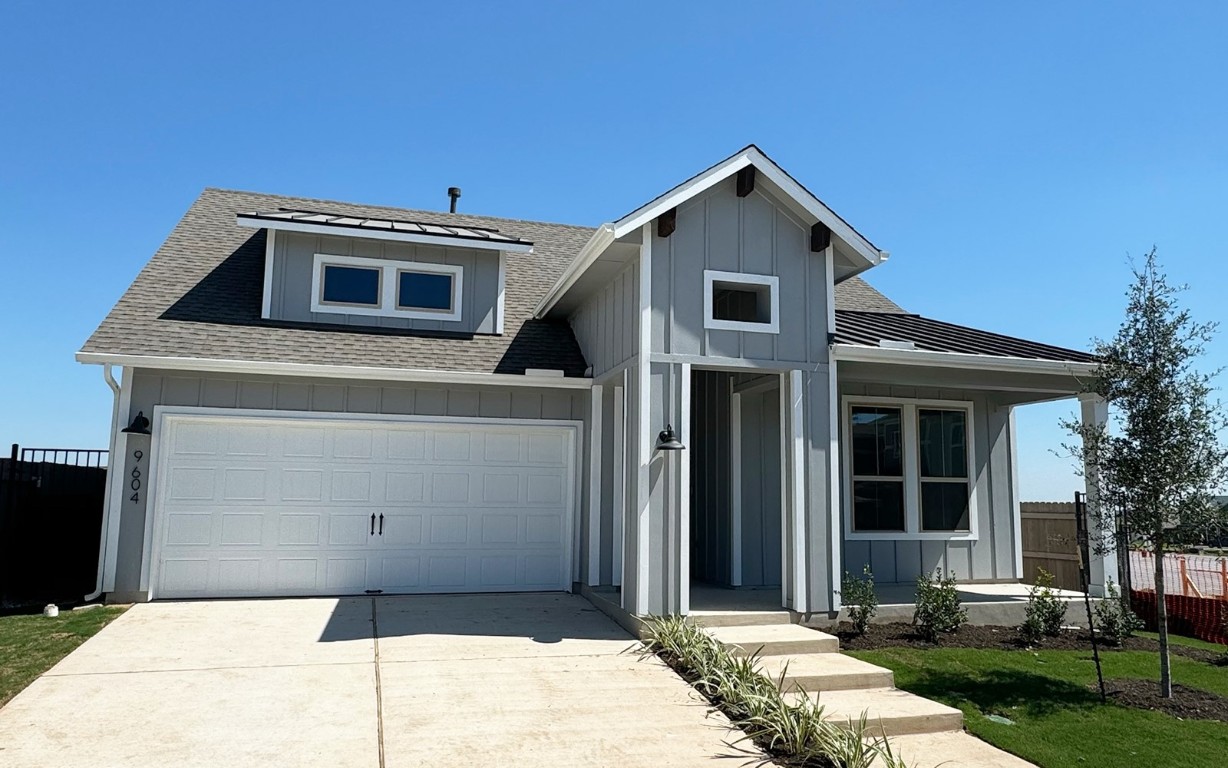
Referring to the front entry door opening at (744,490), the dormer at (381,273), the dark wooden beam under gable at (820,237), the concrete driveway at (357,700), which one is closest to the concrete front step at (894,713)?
the concrete driveway at (357,700)

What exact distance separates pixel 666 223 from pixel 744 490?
3.89 meters

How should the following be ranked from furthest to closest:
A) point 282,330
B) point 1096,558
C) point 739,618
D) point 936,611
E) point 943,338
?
point 282,330 → point 943,338 → point 1096,558 → point 936,611 → point 739,618

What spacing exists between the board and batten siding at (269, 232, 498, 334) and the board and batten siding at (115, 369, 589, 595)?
1.31m

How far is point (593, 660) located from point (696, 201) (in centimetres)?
472

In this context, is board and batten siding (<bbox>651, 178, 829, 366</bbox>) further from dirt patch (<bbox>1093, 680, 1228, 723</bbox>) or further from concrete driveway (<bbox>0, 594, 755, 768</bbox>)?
dirt patch (<bbox>1093, 680, 1228, 723</bbox>)

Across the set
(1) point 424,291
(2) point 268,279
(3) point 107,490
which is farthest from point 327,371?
(3) point 107,490

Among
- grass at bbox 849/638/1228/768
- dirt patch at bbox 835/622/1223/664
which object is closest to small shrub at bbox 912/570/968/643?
dirt patch at bbox 835/622/1223/664

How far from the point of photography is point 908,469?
34.2 feet

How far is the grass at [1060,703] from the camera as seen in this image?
502cm

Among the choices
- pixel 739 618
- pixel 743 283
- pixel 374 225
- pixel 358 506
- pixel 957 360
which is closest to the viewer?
pixel 739 618

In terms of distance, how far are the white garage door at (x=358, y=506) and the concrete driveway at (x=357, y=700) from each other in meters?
1.26

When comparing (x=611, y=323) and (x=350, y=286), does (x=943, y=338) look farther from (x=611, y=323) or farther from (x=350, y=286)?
(x=350, y=286)

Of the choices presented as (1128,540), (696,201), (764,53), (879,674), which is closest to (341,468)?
(696,201)

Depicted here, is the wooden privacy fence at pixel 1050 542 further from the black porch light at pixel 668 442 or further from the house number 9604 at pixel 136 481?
the house number 9604 at pixel 136 481
